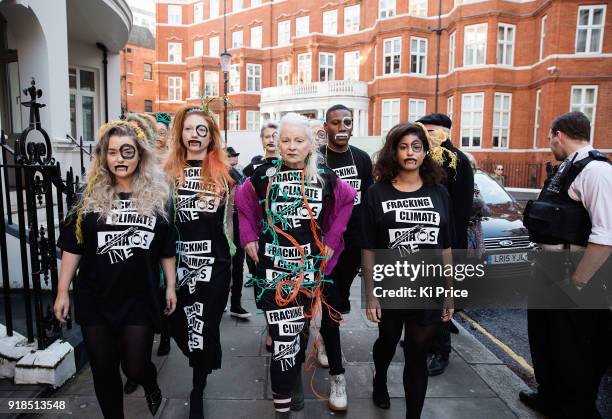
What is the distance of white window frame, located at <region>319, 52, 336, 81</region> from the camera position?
30.4 meters

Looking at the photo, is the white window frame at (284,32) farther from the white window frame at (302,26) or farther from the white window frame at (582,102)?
the white window frame at (582,102)

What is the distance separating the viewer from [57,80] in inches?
247

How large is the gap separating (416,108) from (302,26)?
11610mm

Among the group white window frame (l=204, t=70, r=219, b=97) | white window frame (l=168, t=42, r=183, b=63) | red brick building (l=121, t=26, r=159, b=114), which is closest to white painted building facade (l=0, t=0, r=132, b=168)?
white window frame (l=204, t=70, r=219, b=97)

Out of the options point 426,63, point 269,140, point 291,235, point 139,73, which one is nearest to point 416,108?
point 426,63

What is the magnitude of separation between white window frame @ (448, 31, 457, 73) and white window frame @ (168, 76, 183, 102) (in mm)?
24302

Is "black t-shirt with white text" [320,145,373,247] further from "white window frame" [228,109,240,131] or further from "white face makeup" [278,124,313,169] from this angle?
"white window frame" [228,109,240,131]

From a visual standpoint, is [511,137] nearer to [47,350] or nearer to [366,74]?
[366,74]

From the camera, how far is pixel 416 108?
26766 millimetres

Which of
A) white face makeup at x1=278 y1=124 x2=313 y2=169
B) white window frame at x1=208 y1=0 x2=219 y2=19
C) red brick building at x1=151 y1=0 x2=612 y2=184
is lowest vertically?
white face makeup at x1=278 y1=124 x2=313 y2=169

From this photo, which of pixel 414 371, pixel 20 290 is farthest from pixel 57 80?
pixel 414 371

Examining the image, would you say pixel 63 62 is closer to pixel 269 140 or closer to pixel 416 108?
pixel 269 140

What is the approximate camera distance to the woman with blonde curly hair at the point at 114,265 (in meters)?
2.52

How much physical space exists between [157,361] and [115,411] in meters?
1.29
